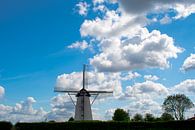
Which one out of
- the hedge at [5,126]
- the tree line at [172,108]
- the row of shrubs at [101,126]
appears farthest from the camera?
the tree line at [172,108]

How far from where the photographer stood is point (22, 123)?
41562 mm

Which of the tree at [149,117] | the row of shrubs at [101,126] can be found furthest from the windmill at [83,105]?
the tree at [149,117]

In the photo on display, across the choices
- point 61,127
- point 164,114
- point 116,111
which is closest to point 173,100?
point 164,114

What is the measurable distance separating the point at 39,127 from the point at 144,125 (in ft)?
39.9

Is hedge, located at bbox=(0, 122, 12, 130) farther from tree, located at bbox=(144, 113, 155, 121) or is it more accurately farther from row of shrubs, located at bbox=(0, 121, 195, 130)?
tree, located at bbox=(144, 113, 155, 121)

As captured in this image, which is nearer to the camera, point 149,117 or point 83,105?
point 83,105

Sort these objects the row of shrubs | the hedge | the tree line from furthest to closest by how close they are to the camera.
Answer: the tree line
the row of shrubs
the hedge

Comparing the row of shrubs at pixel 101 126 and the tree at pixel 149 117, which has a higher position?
the tree at pixel 149 117

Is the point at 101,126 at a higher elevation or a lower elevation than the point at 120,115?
lower

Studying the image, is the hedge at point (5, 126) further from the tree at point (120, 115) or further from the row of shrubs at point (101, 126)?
the tree at point (120, 115)

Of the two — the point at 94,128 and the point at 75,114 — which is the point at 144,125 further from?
the point at 75,114

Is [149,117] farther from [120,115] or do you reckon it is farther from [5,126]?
[5,126]

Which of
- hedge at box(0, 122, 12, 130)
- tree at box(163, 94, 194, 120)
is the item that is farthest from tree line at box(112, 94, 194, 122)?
hedge at box(0, 122, 12, 130)

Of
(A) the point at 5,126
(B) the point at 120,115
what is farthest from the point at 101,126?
(B) the point at 120,115
